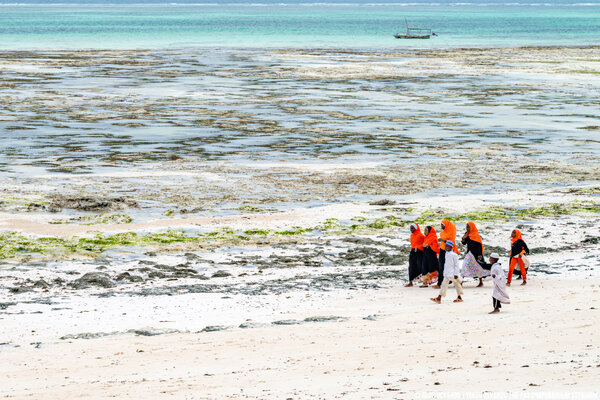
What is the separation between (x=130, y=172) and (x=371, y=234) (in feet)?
34.7

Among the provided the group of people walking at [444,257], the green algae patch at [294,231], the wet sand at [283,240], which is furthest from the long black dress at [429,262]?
the green algae patch at [294,231]

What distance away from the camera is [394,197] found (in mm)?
27578

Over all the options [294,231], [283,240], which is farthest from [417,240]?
[294,231]

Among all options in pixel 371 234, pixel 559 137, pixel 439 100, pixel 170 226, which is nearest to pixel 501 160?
pixel 559 137

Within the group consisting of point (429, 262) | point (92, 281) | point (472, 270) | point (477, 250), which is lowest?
point (92, 281)

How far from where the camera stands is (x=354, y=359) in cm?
1322

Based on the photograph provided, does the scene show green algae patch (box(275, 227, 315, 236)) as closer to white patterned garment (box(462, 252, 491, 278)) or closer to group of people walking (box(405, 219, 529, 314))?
group of people walking (box(405, 219, 529, 314))

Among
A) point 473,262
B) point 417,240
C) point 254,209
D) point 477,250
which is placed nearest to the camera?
point 473,262

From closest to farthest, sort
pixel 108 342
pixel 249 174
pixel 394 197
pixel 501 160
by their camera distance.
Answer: pixel 108 342, pixel 394 197, pixel 249 174, pixel 501 160

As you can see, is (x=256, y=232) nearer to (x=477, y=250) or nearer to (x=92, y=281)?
(x=92, y=281)

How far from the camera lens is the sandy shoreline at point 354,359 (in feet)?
38.3

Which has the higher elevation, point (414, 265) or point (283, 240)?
point (414, 265)

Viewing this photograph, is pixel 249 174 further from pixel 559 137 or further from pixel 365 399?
pixel 365 399

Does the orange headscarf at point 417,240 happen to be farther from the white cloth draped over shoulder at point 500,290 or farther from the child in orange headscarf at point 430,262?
the white cloth draped over shoulder at point 500,290
